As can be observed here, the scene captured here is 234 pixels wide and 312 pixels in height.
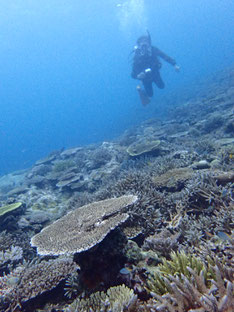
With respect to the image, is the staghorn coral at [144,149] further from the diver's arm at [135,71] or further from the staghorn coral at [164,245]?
the diver's arm at [135,71]

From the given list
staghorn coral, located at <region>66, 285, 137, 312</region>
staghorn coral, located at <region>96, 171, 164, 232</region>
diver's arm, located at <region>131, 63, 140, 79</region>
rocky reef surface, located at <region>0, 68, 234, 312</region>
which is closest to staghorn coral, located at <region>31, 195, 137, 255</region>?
rocky reef surface, located at <region>0, 68, 234, 312</region>

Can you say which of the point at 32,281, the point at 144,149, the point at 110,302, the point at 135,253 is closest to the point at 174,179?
the point at 135,253

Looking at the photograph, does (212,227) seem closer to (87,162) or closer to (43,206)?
(43,206)

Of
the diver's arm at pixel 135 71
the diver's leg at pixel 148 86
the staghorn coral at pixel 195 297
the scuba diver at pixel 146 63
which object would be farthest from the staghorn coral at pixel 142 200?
the diver's arm at pixel 135 71

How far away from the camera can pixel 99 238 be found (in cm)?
278

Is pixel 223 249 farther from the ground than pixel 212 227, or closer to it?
farther from the ground

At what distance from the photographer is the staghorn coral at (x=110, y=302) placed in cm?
228

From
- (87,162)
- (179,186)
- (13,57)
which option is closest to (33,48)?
(13,57)

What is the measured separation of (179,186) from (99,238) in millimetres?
3691

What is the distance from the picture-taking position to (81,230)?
10.8 ft

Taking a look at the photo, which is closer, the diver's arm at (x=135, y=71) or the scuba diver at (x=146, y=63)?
the scuba diver at (x=146, y=63)

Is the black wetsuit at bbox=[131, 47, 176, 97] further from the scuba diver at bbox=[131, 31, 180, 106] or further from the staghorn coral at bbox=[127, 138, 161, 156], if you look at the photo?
the staghorn coral at bbox=[127, 138, 161, 156]

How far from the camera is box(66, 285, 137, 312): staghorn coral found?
2.28 meters

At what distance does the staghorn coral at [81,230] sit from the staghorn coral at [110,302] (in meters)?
0.62
